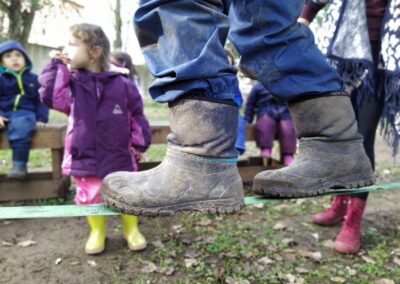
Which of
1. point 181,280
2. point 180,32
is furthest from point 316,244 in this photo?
point 180,32

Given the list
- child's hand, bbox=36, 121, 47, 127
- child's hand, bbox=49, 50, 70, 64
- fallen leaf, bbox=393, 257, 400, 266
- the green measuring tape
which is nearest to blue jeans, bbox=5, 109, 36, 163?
child's hand, bbox=36, 121, 47, 127

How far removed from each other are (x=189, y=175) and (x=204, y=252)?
1.61 m

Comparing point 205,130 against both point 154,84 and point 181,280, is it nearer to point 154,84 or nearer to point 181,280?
point 154,84

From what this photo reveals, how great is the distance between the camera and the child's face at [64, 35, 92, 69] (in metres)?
2.62

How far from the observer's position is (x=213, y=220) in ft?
11.1

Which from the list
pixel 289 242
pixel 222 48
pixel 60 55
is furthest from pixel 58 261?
pixel 222 48

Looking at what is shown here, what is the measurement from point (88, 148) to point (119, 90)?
44cm

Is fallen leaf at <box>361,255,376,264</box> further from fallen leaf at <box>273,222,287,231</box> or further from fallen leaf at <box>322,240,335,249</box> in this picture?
fallen leaf at <box>273,222,287,231</box>

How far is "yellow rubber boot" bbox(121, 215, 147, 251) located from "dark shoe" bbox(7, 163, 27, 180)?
3.67 feet

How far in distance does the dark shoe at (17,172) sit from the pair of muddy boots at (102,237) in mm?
959

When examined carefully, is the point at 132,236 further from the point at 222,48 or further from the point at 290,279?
the point at 222,48

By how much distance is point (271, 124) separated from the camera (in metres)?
3.98

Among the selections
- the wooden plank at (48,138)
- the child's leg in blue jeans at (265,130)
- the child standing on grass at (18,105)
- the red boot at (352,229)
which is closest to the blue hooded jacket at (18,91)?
the child standing on grass at (18,105)

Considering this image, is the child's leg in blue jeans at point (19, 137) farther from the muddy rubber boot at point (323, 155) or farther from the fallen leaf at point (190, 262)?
the muddy rubber boot at point (323, 155)
